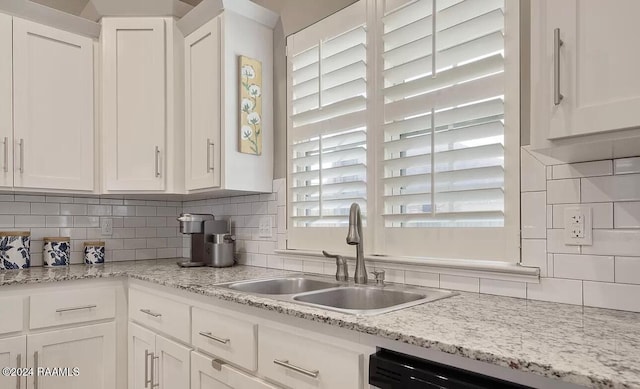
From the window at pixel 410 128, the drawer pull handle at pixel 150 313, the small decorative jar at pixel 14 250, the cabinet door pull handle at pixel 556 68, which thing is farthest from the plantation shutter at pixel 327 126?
the small decorative jar at pixel 14 250

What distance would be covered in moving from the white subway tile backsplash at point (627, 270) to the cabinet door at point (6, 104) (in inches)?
108

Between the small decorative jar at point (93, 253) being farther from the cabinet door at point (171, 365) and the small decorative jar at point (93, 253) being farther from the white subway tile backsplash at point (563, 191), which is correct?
the white subway tile backsplash at point (563, 191)

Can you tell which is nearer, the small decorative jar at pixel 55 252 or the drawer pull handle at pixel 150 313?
the drawer pull handle at pixel 150 313

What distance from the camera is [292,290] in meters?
2.08

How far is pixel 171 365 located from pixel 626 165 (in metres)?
1.91

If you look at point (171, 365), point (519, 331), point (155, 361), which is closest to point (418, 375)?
point (519, 331)

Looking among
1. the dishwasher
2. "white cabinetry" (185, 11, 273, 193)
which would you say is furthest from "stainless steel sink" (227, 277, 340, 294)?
the dishwasher

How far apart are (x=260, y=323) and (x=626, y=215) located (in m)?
1.17

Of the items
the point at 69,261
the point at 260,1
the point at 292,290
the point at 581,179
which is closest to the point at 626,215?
the point at 581,179

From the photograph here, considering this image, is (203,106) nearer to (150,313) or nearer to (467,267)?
(150,313)

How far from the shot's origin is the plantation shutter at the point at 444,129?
153 centimetres

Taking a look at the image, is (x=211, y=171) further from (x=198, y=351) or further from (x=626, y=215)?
(x=626, y=215)

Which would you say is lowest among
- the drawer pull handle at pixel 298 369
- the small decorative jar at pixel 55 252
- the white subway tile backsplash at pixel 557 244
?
the drawer pull handle at pixel 298 369

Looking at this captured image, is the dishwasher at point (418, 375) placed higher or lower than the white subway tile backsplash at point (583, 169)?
lower
